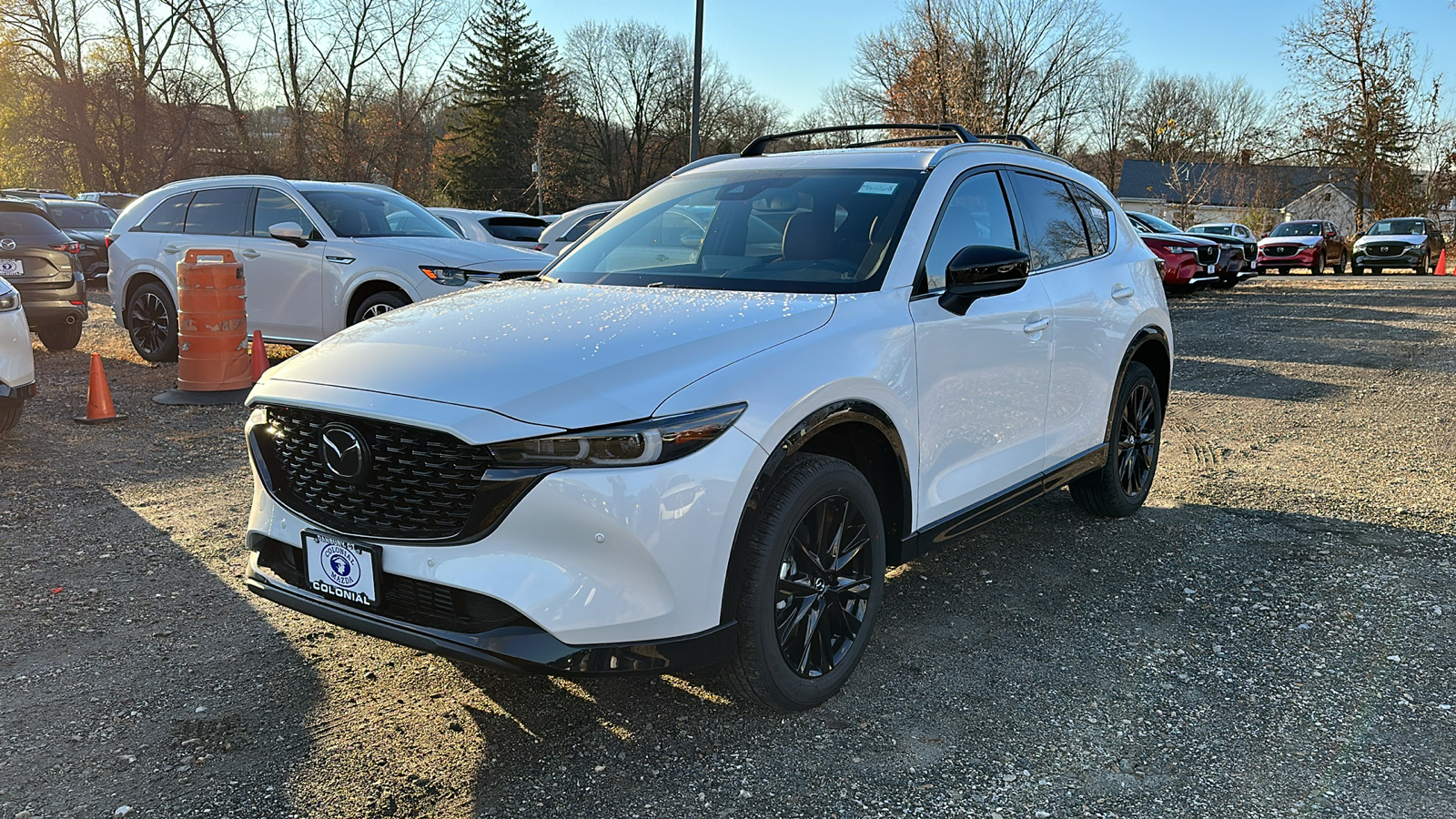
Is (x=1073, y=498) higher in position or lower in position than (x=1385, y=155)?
lower

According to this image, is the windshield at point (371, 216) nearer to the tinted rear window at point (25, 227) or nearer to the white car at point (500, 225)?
the white car at point (500, 225)

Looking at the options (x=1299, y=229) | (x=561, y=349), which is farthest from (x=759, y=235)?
(x=1299, y=229)

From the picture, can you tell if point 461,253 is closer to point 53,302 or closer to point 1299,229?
point 53,302

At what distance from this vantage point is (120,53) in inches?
1476

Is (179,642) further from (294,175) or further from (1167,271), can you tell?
(294,175)

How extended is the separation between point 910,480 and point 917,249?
Result: 2.74 feet

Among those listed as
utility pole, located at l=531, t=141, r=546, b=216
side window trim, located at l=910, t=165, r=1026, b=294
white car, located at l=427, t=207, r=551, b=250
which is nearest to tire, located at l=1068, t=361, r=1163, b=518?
side window trim, located at l=910, t=165, r=1026, b=294

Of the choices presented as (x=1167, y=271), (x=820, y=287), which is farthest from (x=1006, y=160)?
(x=1167, y=271)

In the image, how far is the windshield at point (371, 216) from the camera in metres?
9.23

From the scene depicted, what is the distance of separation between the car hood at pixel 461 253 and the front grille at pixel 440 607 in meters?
6.32

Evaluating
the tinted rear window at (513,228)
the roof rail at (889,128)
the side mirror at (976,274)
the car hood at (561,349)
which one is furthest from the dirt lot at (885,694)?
the tinted rear window at (513,228)

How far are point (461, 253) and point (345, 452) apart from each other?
654cm

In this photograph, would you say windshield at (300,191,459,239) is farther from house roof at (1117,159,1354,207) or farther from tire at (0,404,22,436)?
house roof at (1117,159,1354,207)

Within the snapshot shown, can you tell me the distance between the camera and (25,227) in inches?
436
